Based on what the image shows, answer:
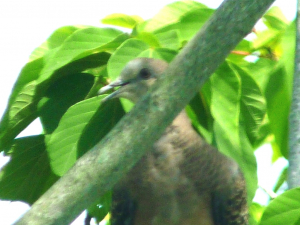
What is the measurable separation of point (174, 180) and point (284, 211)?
20.8 inches

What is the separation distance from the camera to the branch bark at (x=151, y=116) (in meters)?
1.17

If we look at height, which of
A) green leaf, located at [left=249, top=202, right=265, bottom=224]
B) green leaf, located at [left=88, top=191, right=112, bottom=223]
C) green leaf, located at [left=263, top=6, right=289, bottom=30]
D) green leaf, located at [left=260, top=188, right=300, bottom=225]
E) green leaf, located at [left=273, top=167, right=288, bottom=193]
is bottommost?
green leaf, located at [left=249, top=202, right=265, bottom=224]

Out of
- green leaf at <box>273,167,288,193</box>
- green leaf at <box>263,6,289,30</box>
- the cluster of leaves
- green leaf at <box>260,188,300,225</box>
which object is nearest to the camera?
green leaf at <box>260,188,300,225</box>

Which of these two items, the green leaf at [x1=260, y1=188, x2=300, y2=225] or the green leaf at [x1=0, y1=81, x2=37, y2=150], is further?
the green leaf at [x1=0, y1=81, x2=37, y2=150]

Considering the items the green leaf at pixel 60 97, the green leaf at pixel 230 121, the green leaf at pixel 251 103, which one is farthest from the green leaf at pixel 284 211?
the green leaf at pixel 60 97

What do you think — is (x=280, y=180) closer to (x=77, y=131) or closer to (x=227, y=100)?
(x=227, y=100)

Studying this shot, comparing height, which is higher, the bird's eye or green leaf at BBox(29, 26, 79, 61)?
green leaf at BBox(29, 26, 79, 61)

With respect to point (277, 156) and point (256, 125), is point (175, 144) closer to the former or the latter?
point (256, 125)

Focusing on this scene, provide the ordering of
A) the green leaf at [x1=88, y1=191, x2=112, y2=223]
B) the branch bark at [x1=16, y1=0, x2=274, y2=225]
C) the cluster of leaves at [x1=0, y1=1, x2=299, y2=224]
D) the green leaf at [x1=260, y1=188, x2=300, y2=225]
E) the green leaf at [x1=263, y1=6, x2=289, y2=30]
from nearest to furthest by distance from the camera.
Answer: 1. the branch bark at [x1=16, y1=0, x2=274, y2=225]
2. the green leaf at [x1=260, y1=188, x2=300, y2=225]
3. the cluster of leaves at [x1=0, y1=1, x2=299, y2=224]
4. the green leaf at [x1=88, y1=191, x2=112, y2=223]
5. the green leaf at [x1=263, y1=6, x2=289, y2=30]

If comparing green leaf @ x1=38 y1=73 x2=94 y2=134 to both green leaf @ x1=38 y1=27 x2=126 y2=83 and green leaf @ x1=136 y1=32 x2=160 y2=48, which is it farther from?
green leaf @ x1=136 y1=32 x2=160 y2=48

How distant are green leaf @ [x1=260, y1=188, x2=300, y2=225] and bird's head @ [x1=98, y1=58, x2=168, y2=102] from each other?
0.54m

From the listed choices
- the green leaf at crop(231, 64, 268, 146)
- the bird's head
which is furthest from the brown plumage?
the green leaf at crop(231, 64, 268, 146)

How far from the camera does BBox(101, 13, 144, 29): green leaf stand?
1837 mm

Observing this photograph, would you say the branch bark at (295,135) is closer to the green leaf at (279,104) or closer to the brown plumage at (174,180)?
the green leaf at (279,104)
